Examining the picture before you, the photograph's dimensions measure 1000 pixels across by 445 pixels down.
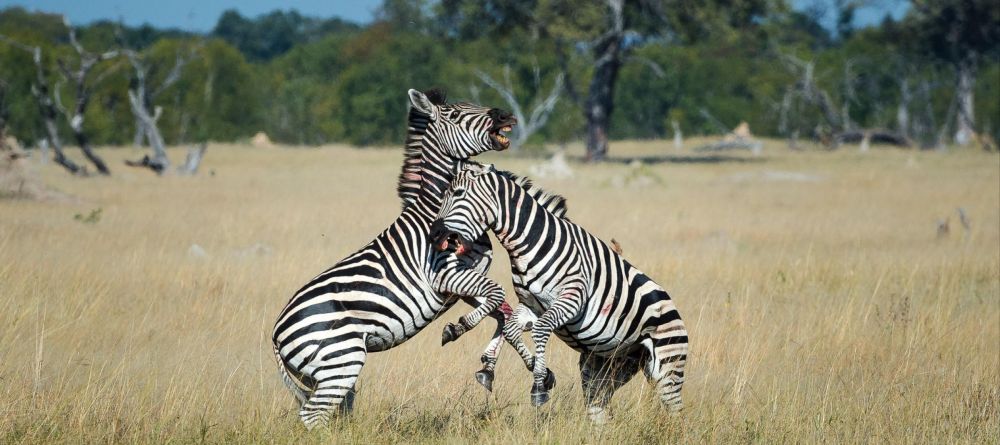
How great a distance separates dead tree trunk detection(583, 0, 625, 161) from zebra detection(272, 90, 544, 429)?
36.3 m

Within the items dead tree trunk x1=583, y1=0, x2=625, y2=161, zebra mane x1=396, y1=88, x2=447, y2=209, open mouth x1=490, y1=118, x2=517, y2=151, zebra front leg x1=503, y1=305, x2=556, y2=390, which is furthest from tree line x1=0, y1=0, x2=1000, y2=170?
zebra front leg x1=503, y1=305, x2=556, y2=390

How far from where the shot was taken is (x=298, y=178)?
32.4 m

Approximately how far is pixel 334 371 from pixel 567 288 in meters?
1.21

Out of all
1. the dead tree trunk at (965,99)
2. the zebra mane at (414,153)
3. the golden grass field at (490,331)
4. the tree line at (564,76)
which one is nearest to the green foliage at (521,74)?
the tree line at (564,76)

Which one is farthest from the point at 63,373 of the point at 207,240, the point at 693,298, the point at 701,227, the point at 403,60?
the point at 403,60

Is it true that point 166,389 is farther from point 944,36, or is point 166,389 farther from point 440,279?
point 944,36

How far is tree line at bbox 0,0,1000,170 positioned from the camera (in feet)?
143

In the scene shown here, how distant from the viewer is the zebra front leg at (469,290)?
5.69 meters

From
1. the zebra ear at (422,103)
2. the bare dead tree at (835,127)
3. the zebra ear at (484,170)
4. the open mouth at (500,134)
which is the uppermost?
the zebra ear at (422,103)

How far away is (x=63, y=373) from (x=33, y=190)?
14528 millimetres

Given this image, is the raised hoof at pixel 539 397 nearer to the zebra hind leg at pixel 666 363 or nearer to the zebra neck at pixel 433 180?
the zebra hind leg at pixel 666 363

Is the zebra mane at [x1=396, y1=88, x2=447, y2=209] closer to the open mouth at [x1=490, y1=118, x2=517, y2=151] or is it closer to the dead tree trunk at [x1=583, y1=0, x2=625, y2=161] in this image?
the open mouth at [x1=490, y1=118, x2=517, y2=151]

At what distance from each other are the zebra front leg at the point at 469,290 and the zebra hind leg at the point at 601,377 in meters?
0.80

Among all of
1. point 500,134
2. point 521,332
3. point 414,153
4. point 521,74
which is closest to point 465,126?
point 500,134
